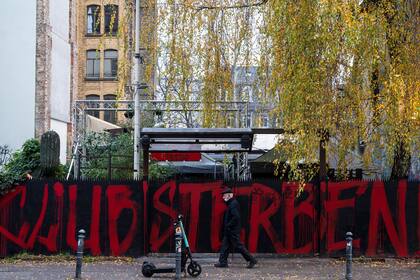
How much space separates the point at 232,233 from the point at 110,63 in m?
37.8

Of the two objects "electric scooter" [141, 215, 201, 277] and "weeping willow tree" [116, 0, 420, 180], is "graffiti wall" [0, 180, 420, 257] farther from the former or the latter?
"electric scooter" [141, 215, 201, 277]

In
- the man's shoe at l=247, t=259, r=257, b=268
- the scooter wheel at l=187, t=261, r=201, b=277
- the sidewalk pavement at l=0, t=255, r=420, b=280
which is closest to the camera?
the scooter wheel at l=187, t=261, r=201, b=277

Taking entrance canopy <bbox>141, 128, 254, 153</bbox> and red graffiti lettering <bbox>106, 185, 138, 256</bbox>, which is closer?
entrance canopy <bbox>141, 128, 254, 153</bbox>

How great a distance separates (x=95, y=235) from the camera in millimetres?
16844

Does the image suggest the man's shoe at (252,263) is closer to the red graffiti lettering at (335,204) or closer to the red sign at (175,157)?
the red graffiti lettering at (335,204)

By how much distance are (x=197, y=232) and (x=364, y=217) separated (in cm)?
437

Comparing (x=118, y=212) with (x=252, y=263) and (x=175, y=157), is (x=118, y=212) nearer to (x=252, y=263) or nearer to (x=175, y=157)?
(x=252, y=263)

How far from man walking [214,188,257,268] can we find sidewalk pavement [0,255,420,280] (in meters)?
0.26

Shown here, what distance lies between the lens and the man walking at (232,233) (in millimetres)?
14703

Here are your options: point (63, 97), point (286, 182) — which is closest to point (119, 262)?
point (286, 182)

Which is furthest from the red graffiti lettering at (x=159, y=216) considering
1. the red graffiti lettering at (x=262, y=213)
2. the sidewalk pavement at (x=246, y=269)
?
the red graffiti lettering at (x=262, y=213)

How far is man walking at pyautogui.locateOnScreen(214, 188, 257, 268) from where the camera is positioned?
14.7m

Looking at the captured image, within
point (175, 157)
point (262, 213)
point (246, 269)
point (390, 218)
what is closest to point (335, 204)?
point (390, 218)

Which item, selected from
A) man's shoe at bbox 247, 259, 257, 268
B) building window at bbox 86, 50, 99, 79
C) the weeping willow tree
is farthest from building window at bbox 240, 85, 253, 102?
building window at bbox 86, 50, 99, 79
